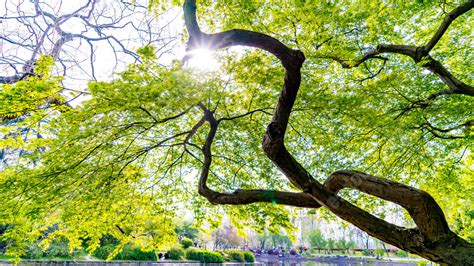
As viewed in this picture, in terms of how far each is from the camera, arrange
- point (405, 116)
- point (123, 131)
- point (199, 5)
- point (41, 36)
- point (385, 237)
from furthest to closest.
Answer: point (405, 116)
point (199, 5)
point (41, 36)
point (123, 131)
point (385, 237)

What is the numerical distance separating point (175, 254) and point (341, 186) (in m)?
18.8

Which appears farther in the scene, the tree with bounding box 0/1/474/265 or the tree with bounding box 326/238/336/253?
the tree with bounding box 326/238/336/253

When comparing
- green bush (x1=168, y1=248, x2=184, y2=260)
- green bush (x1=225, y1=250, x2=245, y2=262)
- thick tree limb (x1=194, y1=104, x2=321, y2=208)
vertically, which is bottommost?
green bush (x1=225, y1=250, x2=245, y2=262)

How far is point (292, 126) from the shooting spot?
6.02 m

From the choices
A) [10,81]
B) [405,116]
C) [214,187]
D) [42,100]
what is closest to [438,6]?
[405,116]

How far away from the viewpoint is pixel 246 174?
680 centimetres

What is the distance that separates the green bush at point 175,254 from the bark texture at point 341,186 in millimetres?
17979

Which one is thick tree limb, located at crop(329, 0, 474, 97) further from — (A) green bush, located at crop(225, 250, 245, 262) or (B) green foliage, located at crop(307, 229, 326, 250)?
(B) green foliage, located at crop(307, 229, 326, 250)

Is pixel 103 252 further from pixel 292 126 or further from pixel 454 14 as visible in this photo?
pixel 454 14

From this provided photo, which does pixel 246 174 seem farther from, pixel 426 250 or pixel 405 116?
pixel 426 250

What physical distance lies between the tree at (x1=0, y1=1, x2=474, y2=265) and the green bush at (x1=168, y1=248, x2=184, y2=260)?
14679mm

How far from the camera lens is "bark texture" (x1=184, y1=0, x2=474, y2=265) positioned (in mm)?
2814

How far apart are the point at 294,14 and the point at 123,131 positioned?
11.7ft

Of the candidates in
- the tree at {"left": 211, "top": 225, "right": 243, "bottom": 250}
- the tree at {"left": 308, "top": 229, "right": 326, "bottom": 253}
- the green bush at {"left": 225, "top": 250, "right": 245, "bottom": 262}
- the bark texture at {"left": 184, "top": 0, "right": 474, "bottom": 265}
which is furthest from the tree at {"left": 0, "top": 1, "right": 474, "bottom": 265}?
the tree at {"left": 308, "top": 229, "right": 326, "bottom": 253}
